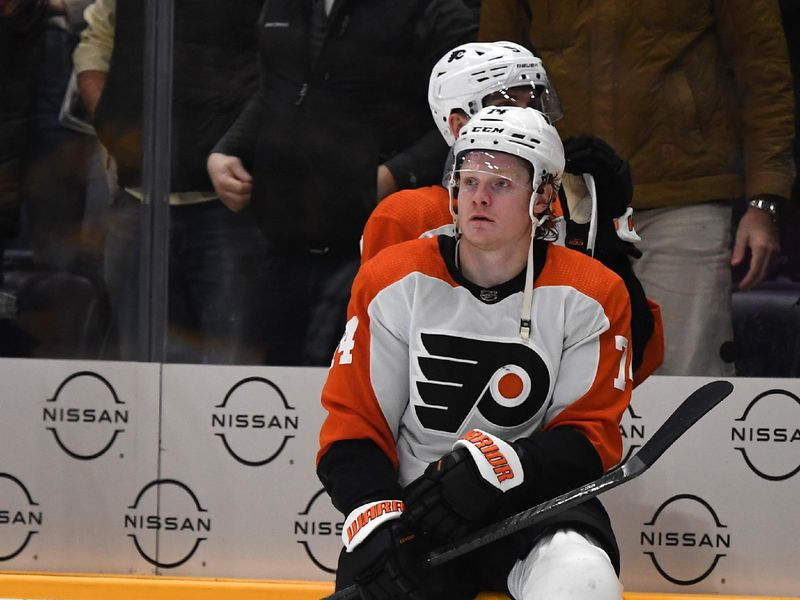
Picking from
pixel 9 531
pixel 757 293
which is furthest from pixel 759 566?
pixel 9 531

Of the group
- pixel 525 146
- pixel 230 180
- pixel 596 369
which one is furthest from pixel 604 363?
pixel 230 180

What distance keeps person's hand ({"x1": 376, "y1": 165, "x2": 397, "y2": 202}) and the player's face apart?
3.70 ft

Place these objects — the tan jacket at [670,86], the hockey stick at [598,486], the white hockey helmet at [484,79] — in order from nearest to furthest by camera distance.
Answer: the hockey stick at [598,486] → the white hockey helmet at [484,79] → the tan jacket at [670,86]

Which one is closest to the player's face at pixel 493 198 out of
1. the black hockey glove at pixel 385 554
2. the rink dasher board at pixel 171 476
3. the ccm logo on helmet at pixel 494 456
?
the ccm logo on helmet at pixel 494 456

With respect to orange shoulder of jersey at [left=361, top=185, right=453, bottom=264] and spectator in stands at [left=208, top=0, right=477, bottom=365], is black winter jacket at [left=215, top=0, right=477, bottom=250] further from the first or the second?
orange shoulder of jersey at [left=361, top=185, right=453, bottom=264]

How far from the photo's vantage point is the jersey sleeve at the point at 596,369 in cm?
205

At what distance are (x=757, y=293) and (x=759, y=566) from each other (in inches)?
28.2

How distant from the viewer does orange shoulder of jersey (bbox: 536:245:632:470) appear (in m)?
2.04

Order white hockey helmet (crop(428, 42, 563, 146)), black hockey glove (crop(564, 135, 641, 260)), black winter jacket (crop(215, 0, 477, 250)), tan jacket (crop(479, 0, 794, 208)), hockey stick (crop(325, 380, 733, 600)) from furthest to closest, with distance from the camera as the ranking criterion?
1. black winter jacket (crop(215, 0, 477, 250))
2. tan jacket (crop(479, 0, 794, 208))
3. white hockey helmet (crop(428, 42, 563, 146))
4. black hockey glove (crop(564, 135, 641, 260))
5. hockey stick (crop(325, 380, 733, 600))

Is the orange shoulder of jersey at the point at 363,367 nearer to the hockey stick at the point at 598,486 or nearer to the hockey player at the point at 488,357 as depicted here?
the hockey player at the point at 488,357

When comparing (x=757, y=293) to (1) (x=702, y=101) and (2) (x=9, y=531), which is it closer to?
Result: (1) (x=702, y=101)

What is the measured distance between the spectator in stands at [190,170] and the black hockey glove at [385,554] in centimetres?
137

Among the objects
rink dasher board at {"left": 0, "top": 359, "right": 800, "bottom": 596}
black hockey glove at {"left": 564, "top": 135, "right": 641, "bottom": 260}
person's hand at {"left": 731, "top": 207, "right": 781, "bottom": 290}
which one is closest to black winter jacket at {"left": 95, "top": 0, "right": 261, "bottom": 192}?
rink dasher board at {"left": 0, "top": 359, "right": 800, "bottom": 596}

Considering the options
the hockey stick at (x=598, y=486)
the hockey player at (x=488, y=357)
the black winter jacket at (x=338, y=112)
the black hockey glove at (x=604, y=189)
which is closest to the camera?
the hockey stick at (x=598, y=486)
